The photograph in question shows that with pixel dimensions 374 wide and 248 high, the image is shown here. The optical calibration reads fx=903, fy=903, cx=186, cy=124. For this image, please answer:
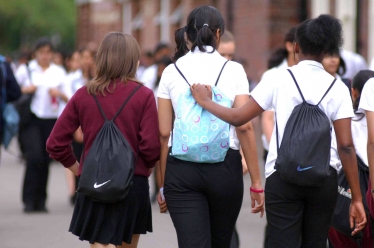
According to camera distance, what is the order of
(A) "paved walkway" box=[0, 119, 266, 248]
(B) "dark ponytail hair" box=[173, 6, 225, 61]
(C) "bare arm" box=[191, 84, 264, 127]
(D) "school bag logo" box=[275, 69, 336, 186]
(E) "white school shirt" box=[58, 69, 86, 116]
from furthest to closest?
(E) "white school shirt" box=[58, 69, 86, 116] < (A) "paved walkway" box=[0, 119, 266, 248] < (B) "dark ponytail hair" box=[173, 6, 225, 61] < (C) "bare arm" box=[191, 84, 264, 127] < (D) "school bag logo" box=[275, 69, 336, 186]

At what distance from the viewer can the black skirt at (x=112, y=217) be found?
5125 millimetres

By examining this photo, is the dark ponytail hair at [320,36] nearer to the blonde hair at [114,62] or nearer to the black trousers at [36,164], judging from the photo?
the blonde hair at [114,62]

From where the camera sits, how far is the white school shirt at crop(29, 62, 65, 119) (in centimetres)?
1030

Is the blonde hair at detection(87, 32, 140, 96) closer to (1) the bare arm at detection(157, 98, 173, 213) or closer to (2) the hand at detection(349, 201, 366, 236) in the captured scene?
(1) the bare arm at detection(157, 98, 173, 213)

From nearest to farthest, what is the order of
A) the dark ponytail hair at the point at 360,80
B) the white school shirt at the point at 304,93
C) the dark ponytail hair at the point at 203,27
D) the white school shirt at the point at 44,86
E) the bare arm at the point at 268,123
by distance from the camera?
the white school shirt at the point at 304,93 < the dark ponytail hair at the point at 203,27 < the dark ponytail hair at the point at 360,80 < the bare arm at the point at 268,123 < the white school shirt at the point at 44,86

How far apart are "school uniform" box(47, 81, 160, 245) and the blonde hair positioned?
46 millimetres

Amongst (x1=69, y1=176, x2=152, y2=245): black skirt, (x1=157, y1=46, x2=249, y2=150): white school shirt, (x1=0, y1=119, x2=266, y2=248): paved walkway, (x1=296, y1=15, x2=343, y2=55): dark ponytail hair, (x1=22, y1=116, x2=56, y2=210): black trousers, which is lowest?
(x1=0, y1=119, x2=266, y2=248): paved walkway

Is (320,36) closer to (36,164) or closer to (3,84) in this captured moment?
(3,84)

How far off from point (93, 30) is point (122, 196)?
31.4 m

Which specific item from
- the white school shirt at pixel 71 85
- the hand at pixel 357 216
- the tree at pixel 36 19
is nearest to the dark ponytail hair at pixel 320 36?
the hand at pixel 357 216

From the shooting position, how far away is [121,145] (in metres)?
4.97

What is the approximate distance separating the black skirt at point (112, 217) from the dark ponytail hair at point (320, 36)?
1.24 metres

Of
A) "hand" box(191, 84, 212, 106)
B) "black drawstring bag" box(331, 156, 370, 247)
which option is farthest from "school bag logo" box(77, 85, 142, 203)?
"black drawstring bag" box(331, 156, 370, 247)

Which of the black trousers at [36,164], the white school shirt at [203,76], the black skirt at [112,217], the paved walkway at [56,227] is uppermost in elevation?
the white school shirt at [203,76]
